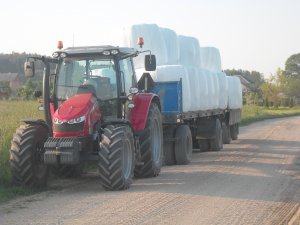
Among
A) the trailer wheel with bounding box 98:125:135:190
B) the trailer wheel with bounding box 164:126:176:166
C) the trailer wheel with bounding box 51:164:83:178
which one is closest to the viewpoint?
the trailer wheel with bounding box 98:125:135:190

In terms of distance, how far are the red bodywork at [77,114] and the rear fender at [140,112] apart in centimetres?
126

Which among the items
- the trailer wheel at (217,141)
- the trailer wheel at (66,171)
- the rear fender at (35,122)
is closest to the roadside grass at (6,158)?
the trailer wheel at (66,171)

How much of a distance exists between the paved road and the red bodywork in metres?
1.10

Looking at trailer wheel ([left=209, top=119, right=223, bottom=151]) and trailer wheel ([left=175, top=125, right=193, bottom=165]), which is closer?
trailer wheel ([left=175, top=125, right=193, bottom=165])

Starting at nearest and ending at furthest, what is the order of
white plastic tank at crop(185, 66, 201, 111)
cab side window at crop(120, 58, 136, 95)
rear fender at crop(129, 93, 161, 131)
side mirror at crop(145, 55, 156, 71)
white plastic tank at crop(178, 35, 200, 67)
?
cab side window at crop(120, 58, 136, 95), rear fender at crop(129, 93, 161, 131), side mirror at crop(145, 55, 156, 71), white plastic tank at crop(185, 66, 201, 111), white plastic tank at crop(178, 35, 200, 67)

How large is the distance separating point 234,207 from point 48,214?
289 centimetres

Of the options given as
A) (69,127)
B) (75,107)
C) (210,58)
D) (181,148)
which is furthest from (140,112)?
(210,58)

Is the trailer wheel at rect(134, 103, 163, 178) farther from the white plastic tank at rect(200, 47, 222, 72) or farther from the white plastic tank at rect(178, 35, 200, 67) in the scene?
the white plastic tank at rect(200, 47, 222, 72)

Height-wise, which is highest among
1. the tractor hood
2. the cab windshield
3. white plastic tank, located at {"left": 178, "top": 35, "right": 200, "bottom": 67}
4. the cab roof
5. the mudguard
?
white plastic tank, located at {"left": 178, "top": 35, "right": 200, "bottom": 67}

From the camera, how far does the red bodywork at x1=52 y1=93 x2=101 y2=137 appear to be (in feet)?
34.9

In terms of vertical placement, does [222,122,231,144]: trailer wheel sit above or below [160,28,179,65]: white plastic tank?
below

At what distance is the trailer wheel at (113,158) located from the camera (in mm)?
10352

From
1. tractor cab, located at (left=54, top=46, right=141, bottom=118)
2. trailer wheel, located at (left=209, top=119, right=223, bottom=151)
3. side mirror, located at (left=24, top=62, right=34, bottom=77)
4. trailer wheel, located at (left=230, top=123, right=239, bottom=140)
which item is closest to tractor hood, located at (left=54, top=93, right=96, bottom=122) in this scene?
tractor cab, located at (left=54, top=46, right=141, bottom=118)

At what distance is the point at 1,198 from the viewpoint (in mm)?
10031
